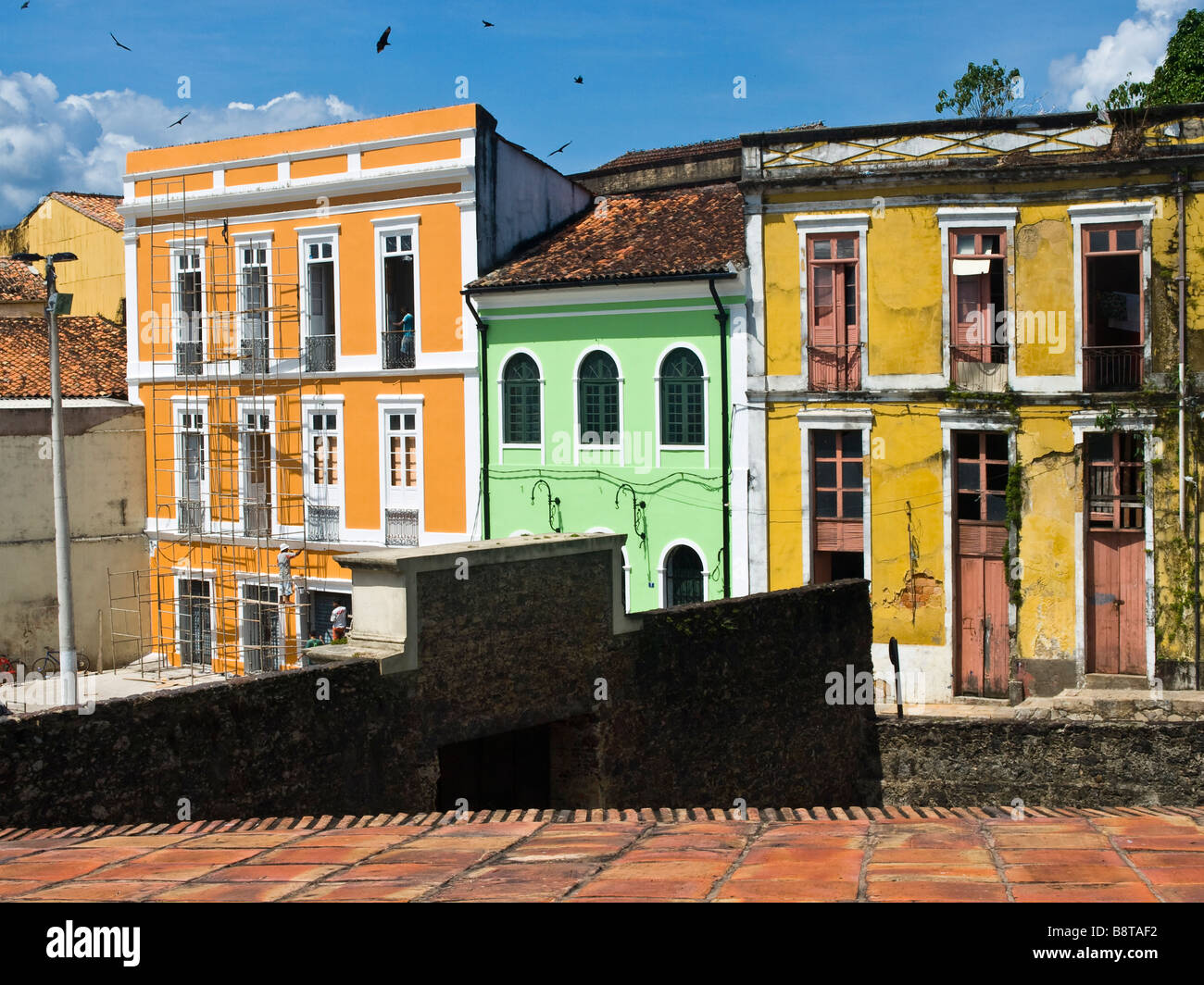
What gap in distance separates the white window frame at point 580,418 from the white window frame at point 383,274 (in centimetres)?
353

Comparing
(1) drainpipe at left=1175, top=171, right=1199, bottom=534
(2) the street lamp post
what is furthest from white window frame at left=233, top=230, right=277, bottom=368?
(1) drainpipe at left=1175, top=171, right=1199, bottom=534

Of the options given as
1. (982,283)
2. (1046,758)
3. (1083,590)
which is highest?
(982,283)

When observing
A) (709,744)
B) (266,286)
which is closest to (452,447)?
(266,286)

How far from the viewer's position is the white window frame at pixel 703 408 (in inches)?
901

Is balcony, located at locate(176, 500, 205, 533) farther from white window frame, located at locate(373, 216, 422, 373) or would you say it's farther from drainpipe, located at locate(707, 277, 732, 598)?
drainpipe, located at locate(707, 277, 732, 598)

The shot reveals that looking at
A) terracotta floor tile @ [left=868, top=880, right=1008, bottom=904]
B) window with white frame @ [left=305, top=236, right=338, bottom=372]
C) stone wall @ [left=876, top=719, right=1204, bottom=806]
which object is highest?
window with white frame @ [left=305, top=236, right=338, bottom=372]

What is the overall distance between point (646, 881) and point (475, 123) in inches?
859

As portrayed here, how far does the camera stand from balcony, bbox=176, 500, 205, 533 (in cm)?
2864

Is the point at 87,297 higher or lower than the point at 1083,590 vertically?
higher

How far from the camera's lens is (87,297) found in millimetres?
35344

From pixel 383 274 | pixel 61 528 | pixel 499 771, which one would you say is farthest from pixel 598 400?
pixel 499 771

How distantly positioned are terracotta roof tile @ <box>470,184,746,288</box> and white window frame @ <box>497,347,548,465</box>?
137 centimetres

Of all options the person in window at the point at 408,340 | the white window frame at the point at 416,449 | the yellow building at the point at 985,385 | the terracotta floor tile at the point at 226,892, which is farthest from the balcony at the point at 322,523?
the terracotta floor tile at the point at 226,892
